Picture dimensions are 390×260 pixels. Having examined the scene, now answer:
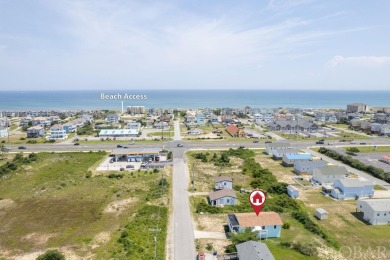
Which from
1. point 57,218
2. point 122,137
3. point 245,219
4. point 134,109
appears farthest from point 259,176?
point 134,109

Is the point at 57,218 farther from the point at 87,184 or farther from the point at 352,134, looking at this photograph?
the point at 352,134

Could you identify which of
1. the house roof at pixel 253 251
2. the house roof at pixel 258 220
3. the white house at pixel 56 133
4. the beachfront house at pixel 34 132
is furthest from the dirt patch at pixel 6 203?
the beachfront house at pixel 34 132

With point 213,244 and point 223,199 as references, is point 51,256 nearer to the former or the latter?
point 213,244

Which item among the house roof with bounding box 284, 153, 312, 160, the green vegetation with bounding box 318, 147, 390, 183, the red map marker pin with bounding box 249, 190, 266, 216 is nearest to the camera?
the red map marker pin with bounding box 249, 190, 266, 216

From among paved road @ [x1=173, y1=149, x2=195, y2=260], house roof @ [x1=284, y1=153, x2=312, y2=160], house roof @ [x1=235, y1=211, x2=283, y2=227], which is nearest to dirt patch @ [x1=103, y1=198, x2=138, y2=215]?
paved road @ [x1=173, y1=149, x2=195, y2=260]

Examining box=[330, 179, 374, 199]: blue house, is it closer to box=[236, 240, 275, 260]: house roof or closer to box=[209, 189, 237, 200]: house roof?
box=[209, 189, 237, 200]: house roof

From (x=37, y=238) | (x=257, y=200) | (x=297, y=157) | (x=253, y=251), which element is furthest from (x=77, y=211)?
(x=297, y=157)

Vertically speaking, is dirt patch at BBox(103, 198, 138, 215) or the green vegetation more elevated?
the green vegetation
